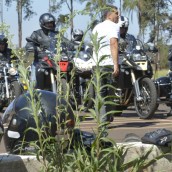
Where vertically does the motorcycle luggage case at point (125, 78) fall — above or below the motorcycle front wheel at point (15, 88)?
Result: above

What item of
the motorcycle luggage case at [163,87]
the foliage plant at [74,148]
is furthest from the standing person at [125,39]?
the foliage plant at [74,148]

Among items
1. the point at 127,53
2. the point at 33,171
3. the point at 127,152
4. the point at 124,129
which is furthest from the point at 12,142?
the point at 127,53

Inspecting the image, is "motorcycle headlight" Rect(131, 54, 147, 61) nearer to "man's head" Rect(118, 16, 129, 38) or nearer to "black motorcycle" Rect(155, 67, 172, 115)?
"man's head" Rect(118, 16, 129, 38)

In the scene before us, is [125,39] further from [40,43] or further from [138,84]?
[40,43]

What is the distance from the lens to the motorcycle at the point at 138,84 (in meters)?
11.1

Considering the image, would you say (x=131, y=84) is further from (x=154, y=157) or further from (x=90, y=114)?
(x=90, y=114)

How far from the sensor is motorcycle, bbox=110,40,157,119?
1112 cm

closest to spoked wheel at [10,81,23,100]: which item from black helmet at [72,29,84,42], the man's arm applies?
black helmet at [72,29,84,42]

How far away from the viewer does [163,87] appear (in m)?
12.0

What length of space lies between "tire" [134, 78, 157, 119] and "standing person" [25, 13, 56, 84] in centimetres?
181

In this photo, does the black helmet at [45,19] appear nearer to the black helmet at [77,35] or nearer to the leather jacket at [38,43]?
the leather jacket at [38,43]

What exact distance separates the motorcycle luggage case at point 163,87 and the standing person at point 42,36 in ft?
6.97

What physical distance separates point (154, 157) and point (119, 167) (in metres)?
0.55

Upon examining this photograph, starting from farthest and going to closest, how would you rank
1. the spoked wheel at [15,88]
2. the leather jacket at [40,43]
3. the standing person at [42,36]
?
the spoked wheel at [15,88] → the standing person at [42,36] → the leather jacket at [40,43]
